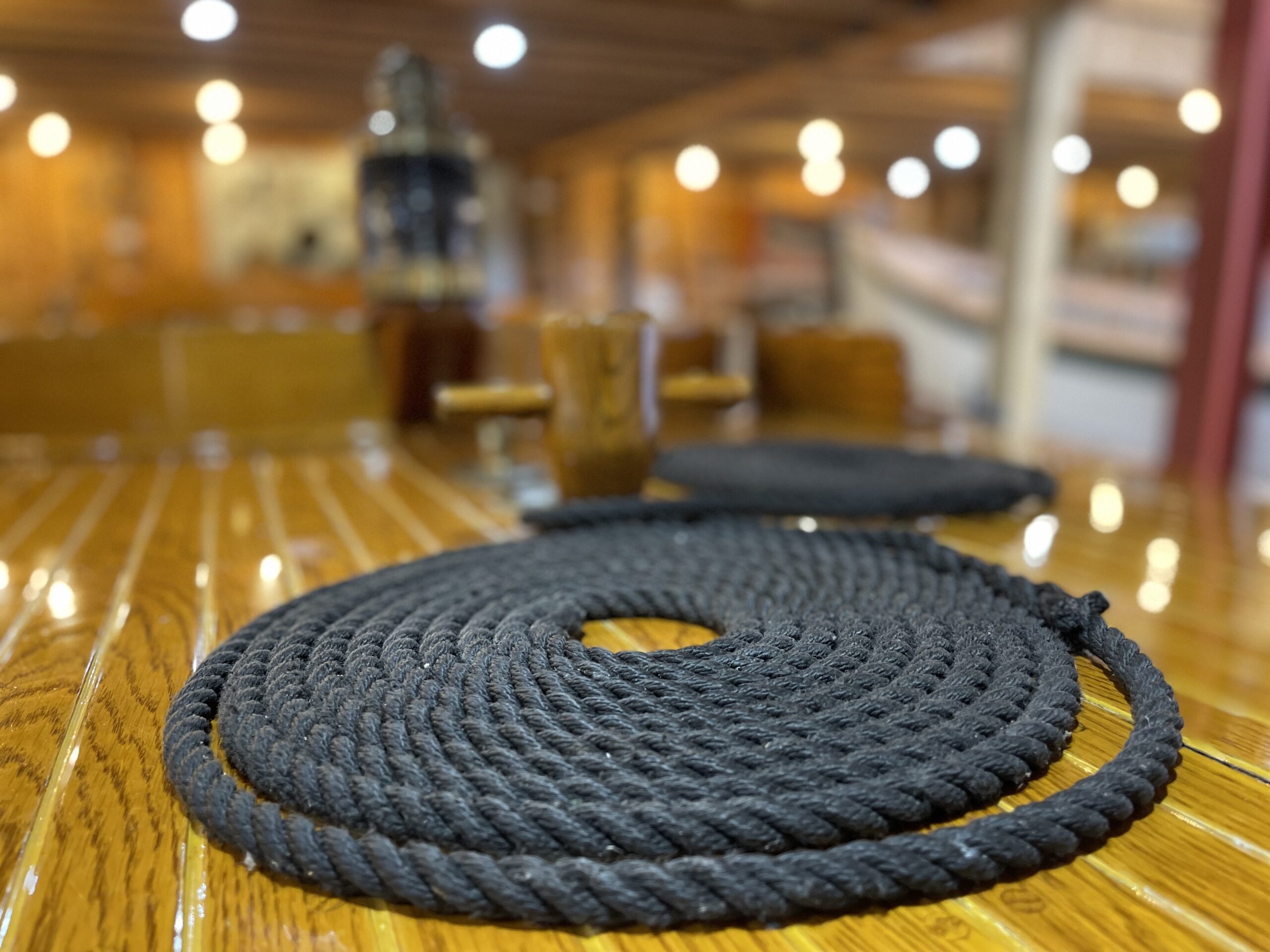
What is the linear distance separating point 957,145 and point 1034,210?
4351mm

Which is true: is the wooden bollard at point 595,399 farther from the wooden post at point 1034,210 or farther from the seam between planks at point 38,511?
the wooden post at point 1034,210

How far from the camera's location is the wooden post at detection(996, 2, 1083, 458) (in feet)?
9.92

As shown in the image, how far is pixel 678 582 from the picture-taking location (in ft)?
2.11

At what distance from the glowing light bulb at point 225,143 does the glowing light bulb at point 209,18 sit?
2.63 metres

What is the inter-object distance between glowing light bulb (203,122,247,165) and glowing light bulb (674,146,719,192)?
307 centimetres

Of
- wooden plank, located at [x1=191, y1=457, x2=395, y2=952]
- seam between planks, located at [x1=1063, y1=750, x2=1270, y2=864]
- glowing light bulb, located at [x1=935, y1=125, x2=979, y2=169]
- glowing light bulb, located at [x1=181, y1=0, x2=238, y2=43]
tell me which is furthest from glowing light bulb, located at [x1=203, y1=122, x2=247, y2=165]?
seam between planks, located at [x1=1063, y1=750, x2=1270, y2=864]

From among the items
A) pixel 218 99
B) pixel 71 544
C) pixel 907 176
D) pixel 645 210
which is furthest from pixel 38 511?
pixel 907 176

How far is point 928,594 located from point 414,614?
33 cm

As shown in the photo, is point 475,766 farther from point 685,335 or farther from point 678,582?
point 685,335

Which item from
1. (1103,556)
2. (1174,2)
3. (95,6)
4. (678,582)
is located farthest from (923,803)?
(1174,2)

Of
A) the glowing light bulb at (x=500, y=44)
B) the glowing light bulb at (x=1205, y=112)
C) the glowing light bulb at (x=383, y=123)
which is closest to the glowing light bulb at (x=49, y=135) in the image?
the glowing light bulb at (x=500, y=44)

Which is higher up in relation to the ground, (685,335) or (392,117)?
(392,117)

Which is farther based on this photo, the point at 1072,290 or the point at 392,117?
the point at 1072,290

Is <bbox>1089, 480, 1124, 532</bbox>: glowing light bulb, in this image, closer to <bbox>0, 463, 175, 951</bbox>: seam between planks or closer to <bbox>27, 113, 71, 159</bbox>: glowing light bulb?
<bbox>0, 463, 175, 951</bbox>: seam between planks
